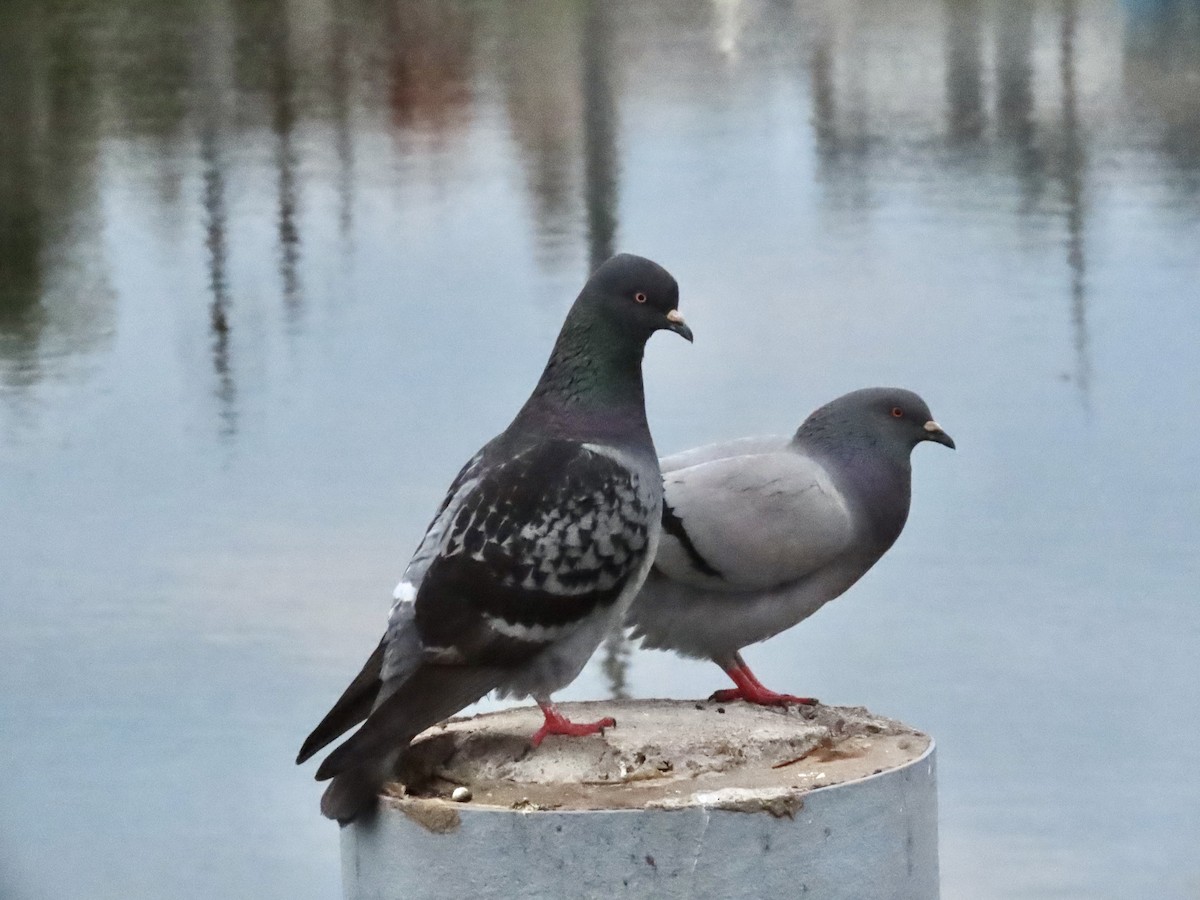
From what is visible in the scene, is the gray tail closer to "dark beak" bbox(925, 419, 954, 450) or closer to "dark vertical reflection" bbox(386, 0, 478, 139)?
"dark beak" bbox(925, 419, 954, 450)

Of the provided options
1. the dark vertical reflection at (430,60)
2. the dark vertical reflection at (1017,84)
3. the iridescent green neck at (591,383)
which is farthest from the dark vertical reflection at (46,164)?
the iridescent green neck at (591,383)

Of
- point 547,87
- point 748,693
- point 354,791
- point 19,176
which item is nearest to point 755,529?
point 748,693

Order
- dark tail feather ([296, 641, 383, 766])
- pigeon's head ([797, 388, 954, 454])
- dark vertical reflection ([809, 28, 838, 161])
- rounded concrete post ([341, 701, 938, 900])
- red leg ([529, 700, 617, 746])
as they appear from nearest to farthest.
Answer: rounded concrete post ([341, 701, 938, 900])
dark tail feather ([296, 641, 383, 766])
red leg ([529, 700, 617, 746])
pigeon's head ([797, 388, 954, 454])
dark vertical reflection ([809, 28, 838, 161])

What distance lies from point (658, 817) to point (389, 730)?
0.55 meters

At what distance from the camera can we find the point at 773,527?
4.56 metres

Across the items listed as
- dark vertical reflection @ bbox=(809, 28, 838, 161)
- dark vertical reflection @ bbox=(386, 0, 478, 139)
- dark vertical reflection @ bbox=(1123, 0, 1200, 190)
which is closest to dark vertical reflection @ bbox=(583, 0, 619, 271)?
dark vertical reflection @ bbox=(386, 0, 478, 139)

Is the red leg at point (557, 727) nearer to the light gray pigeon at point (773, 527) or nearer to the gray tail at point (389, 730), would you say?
the gray tail at point (389, 730)

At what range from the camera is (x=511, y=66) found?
1035 cm

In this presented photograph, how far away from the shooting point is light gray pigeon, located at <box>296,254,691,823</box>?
3541mm

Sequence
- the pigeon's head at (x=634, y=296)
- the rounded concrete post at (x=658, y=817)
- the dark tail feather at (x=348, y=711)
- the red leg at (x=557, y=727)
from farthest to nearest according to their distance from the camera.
A: 1. the pigeon's head at (x=634, y=296)
2. the red leg at (x=557, y=727)
3. the dark tail feather at (x=348, y=711)
4. the rounded concrete post at (x=658, y=817)

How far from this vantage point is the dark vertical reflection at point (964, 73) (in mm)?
10383

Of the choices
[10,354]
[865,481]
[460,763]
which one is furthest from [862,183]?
[460,763]

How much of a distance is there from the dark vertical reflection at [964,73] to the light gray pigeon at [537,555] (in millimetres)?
6957

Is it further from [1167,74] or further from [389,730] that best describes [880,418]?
[1167,74]
